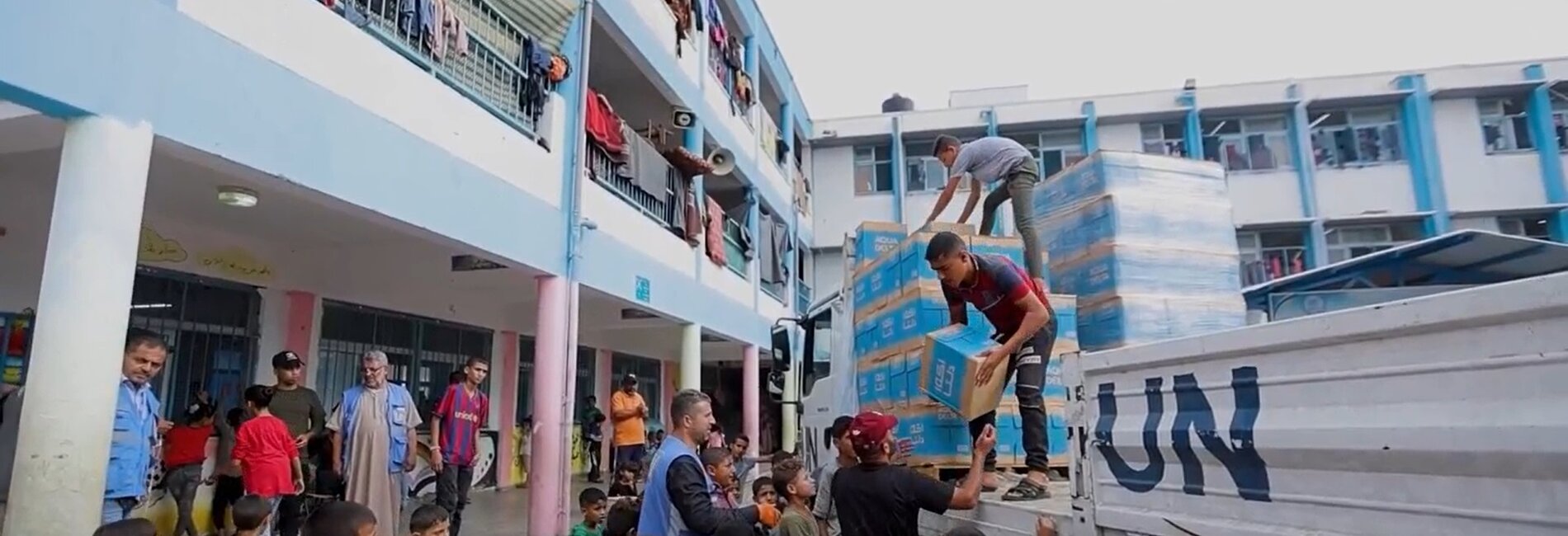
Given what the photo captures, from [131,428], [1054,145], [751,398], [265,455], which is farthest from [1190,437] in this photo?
[1054,145]

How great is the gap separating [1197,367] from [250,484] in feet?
16.3

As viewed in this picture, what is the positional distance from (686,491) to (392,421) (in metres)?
3.46

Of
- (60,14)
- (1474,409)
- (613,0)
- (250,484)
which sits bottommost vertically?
(250,484)

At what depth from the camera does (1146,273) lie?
5348 mm

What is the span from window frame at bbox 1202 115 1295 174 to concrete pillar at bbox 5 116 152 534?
19131mm

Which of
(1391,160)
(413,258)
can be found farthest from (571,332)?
(1391,160)

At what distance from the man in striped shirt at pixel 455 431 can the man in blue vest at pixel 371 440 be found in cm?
57

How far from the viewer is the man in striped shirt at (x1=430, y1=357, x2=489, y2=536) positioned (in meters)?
6.57

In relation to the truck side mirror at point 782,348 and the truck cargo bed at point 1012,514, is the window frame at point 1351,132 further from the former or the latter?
the truck cargo bed at point 1012,514

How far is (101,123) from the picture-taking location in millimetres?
3818

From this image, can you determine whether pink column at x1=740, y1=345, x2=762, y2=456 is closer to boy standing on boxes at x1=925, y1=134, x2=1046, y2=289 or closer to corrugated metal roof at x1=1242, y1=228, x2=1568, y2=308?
corrugated metal roof at x1=1242, y1=228, x2=1568, y2=308

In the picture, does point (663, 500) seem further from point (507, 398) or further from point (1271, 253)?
point (1271, 253)

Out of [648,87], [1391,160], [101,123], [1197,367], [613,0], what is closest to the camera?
[1197,367]

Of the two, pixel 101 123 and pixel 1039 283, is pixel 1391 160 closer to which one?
pixel 1039 283
